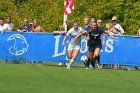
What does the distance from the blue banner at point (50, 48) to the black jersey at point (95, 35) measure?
90 centimetres

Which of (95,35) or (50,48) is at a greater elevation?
(95,35)

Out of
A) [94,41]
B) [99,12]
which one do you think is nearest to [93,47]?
[94,41]

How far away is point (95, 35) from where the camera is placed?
763 inches

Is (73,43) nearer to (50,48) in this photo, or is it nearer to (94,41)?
(94,41)

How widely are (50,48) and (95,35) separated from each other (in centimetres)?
228

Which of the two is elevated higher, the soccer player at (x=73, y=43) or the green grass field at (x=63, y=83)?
the soccer player at (x=73, y=43)

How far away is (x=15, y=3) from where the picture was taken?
4816 cm

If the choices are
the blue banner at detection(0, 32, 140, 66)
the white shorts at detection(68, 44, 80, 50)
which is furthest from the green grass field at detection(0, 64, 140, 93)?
the blue banner at detection(0, 32, 140, 66)

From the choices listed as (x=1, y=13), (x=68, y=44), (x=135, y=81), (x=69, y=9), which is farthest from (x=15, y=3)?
(x=135, y=81)

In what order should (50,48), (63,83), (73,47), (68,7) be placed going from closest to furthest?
(63,83) → (73,47) → (50,48) → (68,7)

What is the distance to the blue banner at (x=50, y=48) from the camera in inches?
789

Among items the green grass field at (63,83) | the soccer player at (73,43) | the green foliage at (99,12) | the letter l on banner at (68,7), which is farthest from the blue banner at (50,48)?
the green foliage at (99,12)

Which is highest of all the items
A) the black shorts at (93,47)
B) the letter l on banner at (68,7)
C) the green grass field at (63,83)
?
the letter l on banner at (68,7)

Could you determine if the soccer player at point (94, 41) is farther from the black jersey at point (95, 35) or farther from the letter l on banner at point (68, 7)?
the letter l on banner at point (68, 7)
